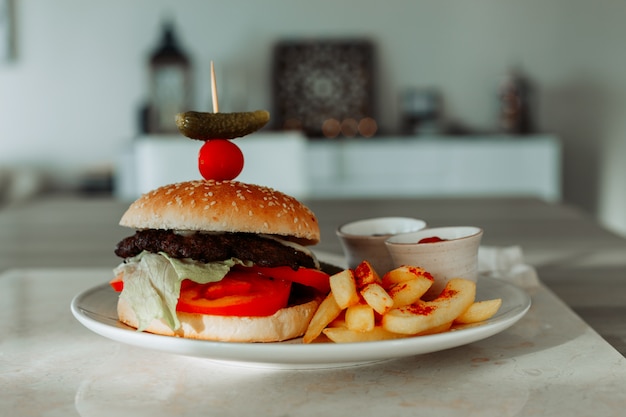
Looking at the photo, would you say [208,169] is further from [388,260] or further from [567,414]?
[567,414]

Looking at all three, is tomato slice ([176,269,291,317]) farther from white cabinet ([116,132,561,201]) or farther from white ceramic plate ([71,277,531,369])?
white cabinet ([116,132,561,201])

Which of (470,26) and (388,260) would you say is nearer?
(388,260)

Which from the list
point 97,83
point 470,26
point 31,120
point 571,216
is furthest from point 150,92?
point 571,216

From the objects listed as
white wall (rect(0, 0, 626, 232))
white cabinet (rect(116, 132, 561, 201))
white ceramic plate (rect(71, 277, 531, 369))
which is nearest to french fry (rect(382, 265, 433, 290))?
white ceramic plate (rect(71, 277, 531, 369))

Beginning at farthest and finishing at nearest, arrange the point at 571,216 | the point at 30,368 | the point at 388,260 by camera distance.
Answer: the point at 571,216 < the point at 388,260 < the point at 30,368

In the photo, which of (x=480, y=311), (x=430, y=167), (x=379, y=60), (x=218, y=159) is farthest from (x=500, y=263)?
(x=379, y=60)

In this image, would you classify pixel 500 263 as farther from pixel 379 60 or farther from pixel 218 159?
pixel 379 60
